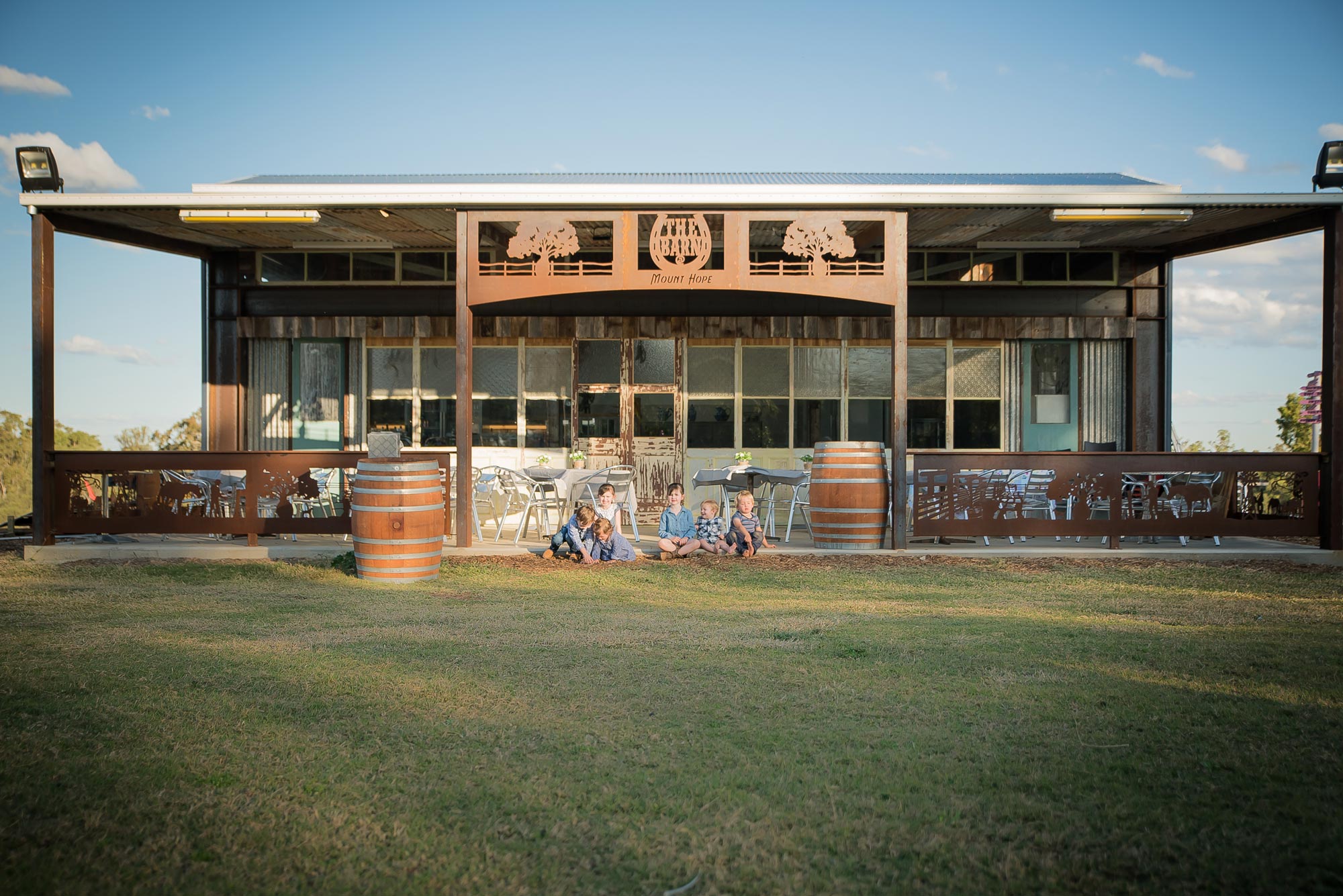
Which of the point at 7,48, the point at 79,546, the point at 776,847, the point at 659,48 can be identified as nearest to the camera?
the point at 776,847

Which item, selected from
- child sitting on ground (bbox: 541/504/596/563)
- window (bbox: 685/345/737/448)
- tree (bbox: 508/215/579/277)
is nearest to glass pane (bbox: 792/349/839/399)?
window (bbox: 685/345/737/448)

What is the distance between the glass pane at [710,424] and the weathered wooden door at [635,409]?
0.17 meters

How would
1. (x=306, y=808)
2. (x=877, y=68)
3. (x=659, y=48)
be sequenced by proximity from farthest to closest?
(x=659, y=48)
(x=877, y=68)
(x=306, y=808)

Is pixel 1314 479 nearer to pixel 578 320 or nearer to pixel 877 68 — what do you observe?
pixel 578 320

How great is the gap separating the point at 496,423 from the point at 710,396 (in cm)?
272

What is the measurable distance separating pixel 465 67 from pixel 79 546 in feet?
35.5

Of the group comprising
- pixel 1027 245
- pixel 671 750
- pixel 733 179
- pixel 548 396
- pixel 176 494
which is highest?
pixel 733 179

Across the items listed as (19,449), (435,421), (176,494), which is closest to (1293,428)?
(435,421)

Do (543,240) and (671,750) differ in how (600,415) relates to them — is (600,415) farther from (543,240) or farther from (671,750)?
(671,750)

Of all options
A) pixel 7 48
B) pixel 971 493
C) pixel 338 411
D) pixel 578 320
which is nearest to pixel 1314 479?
pixel 971 493

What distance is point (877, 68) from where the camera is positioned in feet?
51.4

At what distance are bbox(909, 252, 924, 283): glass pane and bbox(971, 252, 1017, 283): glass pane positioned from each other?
0.64m

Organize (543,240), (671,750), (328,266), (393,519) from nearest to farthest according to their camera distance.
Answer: (671,750) → (393,519) → (543,240) → (328,266)

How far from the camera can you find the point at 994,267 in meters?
12.0
